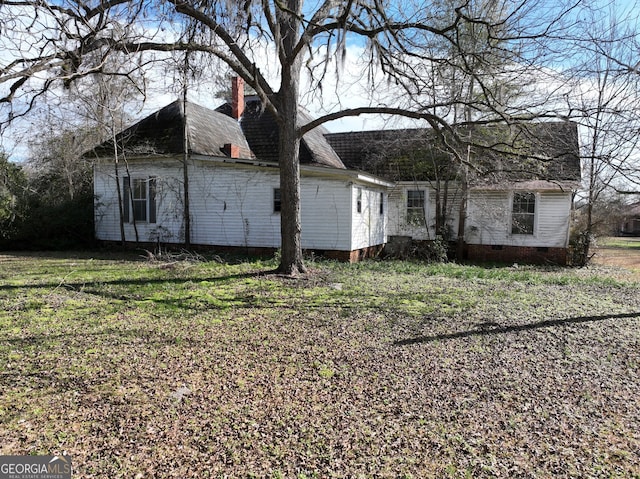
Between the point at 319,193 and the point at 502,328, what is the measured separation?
8393 millimetres

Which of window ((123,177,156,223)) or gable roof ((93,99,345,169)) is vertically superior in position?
gable roof ((93,99,345,169))

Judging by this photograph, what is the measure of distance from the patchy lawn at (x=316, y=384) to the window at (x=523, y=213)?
8510 millimetres

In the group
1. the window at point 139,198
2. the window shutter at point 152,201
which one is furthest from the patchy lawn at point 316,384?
the window at point 139,198

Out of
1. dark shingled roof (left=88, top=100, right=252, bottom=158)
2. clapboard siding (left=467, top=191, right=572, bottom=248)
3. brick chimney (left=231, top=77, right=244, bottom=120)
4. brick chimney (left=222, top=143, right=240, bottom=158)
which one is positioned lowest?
clapboard siding (left=467, top=191, right=572, bottom=248)

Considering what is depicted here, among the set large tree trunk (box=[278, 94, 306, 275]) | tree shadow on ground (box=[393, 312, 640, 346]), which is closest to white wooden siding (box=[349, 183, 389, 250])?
large tree trunk (box=[278, 94, 306, 275])

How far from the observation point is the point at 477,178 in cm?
1548

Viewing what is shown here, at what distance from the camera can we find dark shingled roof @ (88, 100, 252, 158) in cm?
1478

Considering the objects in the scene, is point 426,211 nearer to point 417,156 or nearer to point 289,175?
point 417,156

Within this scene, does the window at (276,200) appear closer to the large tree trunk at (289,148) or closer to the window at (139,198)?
the large tree trunk at (289,148)

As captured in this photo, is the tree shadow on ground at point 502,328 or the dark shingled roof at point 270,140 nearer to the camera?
the tree shadow on ground at point 502,328

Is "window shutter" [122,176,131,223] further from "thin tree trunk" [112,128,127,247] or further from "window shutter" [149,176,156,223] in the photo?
"window shutter" [149,176,156,223]

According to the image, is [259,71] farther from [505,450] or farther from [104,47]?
[505,450]

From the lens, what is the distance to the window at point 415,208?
1734cm

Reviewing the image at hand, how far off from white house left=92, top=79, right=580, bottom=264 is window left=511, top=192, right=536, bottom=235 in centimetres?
4
